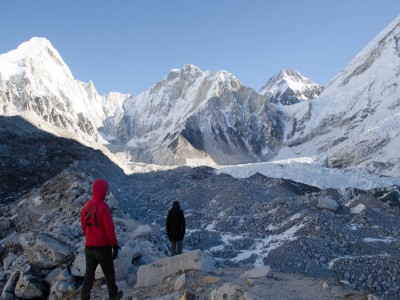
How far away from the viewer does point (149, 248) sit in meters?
12.8

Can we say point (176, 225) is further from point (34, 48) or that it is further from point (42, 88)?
point (34, 48)

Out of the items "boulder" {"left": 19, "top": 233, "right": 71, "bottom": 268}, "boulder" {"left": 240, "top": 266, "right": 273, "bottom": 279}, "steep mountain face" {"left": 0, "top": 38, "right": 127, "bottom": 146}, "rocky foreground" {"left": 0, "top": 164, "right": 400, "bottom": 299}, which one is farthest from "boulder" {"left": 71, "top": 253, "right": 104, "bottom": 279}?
"steep mountain face" {"left": 0, "top": 38, "right": 127, "bottom": 146}

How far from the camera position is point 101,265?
7484 mm

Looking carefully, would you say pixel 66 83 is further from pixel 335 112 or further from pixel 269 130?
pixel 335 112

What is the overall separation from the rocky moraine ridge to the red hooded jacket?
59.5 inches

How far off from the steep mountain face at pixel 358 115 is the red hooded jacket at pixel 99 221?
244 feet

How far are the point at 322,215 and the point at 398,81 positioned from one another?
117434 mm

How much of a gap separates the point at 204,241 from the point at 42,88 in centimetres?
15245

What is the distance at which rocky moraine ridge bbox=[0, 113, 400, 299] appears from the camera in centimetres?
884

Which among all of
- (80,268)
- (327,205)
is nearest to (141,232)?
(80,268)

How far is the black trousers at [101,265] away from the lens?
744cm

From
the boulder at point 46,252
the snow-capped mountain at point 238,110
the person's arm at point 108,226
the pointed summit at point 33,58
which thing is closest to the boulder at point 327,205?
the boulder at point 46,252

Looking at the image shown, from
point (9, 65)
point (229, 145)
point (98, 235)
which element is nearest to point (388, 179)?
point (98, 235)

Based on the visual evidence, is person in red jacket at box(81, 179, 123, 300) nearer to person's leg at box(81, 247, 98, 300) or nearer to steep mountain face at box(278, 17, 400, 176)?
person's leg at box(81, 247, 98, 300)
